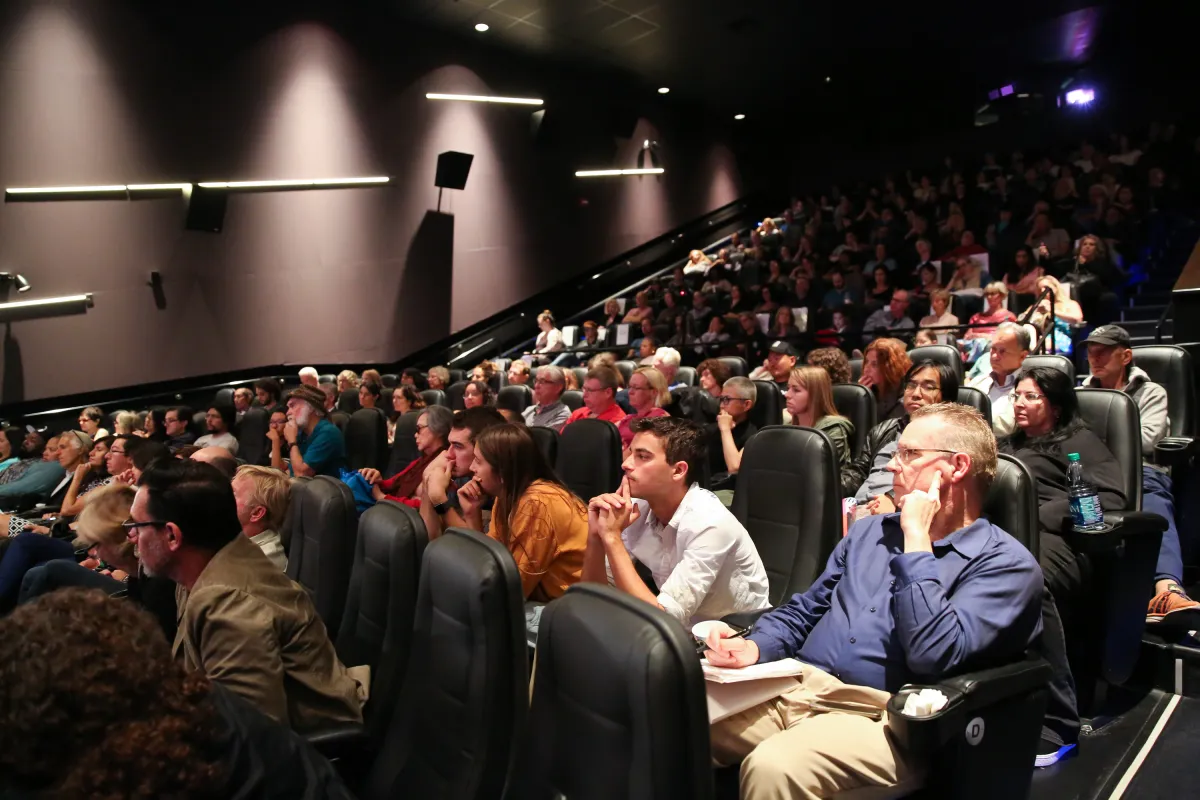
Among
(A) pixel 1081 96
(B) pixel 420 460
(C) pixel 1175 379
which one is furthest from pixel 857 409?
(A) pixel 1081 96

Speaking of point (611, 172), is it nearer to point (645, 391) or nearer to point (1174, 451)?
point (645, 391)

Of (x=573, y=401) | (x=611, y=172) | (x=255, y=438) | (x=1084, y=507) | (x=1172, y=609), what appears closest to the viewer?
(x=1084, y=507)

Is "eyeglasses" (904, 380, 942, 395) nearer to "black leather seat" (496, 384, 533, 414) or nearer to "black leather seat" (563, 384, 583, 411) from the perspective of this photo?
"black leather seat" (563, 384, 583, 411)

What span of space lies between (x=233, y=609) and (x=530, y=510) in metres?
0.87

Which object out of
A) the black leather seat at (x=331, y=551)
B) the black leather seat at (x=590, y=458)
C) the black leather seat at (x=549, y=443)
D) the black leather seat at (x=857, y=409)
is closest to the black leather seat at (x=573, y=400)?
the black leather seat at (x=549, y=443)

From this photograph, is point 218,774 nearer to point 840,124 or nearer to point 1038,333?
point 1038,333

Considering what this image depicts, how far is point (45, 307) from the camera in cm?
666

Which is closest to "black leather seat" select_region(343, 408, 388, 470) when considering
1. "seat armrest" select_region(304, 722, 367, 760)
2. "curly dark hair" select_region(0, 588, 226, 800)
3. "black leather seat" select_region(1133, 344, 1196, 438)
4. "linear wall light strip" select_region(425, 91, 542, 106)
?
"seat armrest" select_region(304, 722, 367, 760)

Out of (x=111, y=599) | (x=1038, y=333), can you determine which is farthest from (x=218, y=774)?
(x=1038, y=333)

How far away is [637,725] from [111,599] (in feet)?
1.97

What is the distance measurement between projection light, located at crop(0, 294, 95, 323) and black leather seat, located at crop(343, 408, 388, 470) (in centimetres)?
367

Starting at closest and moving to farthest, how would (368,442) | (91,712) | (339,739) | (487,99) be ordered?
(91,712)
(339,739)
(368,442)
(487,99)

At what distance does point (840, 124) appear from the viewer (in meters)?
13.2

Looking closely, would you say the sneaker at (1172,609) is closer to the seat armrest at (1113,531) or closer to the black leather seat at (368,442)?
the seat armrest at (1113,531)
